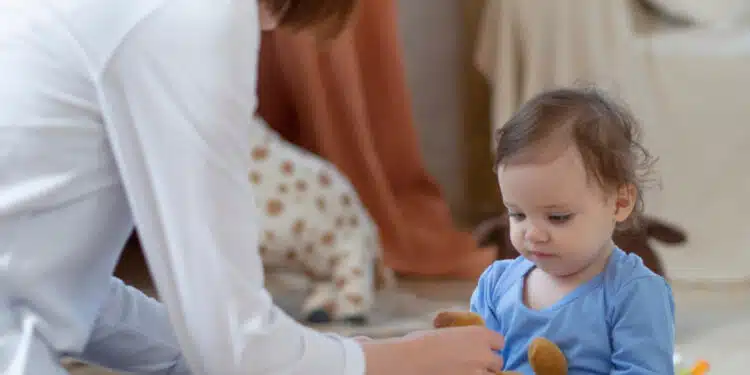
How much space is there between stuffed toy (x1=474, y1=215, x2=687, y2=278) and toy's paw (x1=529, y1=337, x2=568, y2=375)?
599mm

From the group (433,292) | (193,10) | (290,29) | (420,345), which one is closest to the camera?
(193,10)

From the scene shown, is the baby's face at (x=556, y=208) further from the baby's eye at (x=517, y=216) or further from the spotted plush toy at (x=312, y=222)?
the spotted plush toy at (x=312, y=222)

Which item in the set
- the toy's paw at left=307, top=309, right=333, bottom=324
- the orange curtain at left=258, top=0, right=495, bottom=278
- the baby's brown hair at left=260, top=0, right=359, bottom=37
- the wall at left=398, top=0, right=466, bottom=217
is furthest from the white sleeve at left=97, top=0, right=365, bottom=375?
the wall at left=398, top=0, right=466, bottom=217

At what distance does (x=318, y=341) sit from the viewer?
91 centimetres

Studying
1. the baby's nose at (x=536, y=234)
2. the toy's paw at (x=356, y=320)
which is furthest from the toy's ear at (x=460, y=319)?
the toy's paw at (x=356, y=320)

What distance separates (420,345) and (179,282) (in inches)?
10.1

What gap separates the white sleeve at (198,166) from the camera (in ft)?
2.70

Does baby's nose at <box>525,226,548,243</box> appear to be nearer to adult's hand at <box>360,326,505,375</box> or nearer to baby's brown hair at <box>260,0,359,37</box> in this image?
adult's hand at <box>360,326,505,375</box>

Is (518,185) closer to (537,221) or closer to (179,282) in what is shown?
(537,221)

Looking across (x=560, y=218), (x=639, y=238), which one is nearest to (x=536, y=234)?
(x=560, y=218)

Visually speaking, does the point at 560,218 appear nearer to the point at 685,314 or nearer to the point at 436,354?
the point at 436,354

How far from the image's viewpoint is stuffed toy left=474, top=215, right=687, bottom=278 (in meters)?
1.64

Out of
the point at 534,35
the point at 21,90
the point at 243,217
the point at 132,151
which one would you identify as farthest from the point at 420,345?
the point at 534,35

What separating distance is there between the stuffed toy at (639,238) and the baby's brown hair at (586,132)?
580mm
